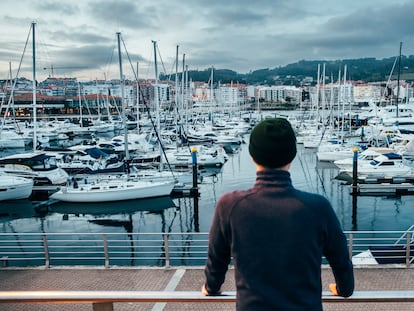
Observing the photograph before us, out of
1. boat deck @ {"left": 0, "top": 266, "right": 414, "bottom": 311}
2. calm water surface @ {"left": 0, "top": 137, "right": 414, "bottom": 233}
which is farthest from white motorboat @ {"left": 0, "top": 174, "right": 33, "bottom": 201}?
boat deck @ {"left": 0, "top": 266, "right": 414, "bottom": 311}

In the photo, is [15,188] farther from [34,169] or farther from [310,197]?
[310,197]

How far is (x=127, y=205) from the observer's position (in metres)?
19.7

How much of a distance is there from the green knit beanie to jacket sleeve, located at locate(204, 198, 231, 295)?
0.80ft

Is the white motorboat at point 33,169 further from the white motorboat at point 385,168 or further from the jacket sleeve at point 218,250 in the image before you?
the jacket sleeve at point 218,250

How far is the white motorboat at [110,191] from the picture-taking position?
19.6 meters

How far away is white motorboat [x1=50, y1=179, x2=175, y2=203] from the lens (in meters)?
19.6

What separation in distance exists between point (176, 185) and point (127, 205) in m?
3.15

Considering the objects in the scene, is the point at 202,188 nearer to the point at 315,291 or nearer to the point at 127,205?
the point at 127,205

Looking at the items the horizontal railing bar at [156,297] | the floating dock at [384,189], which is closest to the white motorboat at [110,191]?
the floating dock at [384,189]

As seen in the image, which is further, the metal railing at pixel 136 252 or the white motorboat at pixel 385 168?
the white motorboat at pixel 385 168

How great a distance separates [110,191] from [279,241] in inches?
746

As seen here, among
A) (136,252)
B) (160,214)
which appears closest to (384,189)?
(160,214)

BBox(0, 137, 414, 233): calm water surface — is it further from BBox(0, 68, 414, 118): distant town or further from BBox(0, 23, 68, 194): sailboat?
BBox(0, 68, 414, 118): distant town

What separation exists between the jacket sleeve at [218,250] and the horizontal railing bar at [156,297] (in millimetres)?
90
